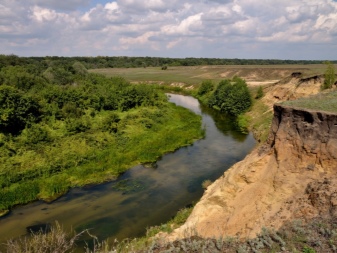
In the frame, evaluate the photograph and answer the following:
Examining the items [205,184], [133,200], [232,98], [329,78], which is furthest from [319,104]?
[232,98]

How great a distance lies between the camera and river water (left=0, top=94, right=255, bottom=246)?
2073cm

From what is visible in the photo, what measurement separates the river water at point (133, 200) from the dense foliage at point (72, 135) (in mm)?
1547

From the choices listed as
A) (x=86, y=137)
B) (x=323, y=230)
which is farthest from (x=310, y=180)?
(x=86, y=137)

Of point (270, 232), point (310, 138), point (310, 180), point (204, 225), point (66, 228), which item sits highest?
point (310, 138)

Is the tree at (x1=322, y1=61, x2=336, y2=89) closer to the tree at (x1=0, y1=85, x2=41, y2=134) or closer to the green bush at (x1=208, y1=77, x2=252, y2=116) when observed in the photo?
the green bush at (x1=208, y1=77, x2=252, y2=116)

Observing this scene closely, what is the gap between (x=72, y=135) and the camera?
35.2 metres

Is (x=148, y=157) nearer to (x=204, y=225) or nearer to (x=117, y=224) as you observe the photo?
(x=117, y=224)

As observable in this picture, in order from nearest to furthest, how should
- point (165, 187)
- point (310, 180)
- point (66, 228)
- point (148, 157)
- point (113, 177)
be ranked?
point (310, 180) → point (66, 228) → point (165, 187) → point (113, 177) → point (148, 157)

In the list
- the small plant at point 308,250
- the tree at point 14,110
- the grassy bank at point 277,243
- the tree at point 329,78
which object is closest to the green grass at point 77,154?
the tree at point 14,110

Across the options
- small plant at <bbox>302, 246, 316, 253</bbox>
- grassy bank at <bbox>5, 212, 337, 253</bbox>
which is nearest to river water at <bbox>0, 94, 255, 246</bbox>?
grassy bank at <bbox>5, 212, 337, 253</bbox>

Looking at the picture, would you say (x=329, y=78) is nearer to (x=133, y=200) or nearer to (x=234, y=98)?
(x=234, y=98)

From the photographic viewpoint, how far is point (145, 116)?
4519 centimetres

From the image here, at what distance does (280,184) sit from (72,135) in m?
26.0

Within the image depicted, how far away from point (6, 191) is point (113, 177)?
8725mm
